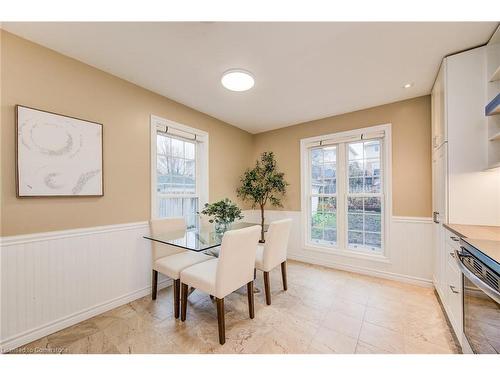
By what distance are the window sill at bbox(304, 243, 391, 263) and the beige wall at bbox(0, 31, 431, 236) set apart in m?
0.68

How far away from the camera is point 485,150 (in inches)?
67.4

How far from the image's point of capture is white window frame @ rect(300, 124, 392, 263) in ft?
9.23

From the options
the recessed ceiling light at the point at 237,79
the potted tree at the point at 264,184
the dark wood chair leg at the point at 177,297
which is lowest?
the dark wood chair leg at the point at 177,297

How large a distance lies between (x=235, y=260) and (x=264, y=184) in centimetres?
223

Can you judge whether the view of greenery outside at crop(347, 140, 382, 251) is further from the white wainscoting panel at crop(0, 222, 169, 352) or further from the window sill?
the white wainscoting panel at crop(0, 222, 169, 352)

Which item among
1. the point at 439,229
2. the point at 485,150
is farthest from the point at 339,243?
the point at 485,150

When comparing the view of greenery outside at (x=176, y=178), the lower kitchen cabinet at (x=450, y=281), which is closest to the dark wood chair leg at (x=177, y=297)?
the view of greenery outside at (x=176, y=178)

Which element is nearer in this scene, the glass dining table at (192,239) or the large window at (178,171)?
the glass dining table at (192,239)

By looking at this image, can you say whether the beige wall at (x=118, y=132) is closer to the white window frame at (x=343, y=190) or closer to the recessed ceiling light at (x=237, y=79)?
the white window frame at (x=343, y=190)

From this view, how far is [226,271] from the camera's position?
167cm

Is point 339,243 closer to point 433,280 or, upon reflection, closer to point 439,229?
point 433,280

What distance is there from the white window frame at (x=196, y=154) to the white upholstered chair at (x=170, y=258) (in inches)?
8.5

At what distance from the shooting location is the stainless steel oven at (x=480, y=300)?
1005 mm
